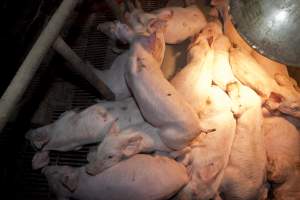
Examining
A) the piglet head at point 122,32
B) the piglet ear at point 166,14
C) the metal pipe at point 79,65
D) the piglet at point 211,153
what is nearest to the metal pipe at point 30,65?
the metal pipe at point 79,65

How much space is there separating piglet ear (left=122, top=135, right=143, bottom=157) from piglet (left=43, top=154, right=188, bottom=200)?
47 millimetres

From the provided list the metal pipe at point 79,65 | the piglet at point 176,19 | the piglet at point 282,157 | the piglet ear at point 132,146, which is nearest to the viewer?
the metal pipe at point 79,65

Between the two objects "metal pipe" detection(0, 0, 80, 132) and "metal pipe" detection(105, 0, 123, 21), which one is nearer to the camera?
"metal pipe" detection(0, 0, 80, 132)

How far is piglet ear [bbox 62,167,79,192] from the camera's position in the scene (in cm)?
249

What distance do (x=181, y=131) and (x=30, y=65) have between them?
1.26 meters

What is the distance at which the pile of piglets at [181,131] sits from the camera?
2463mm

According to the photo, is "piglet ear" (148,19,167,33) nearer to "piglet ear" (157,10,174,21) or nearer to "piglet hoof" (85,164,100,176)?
"piglet ear" (157,10,174,21)

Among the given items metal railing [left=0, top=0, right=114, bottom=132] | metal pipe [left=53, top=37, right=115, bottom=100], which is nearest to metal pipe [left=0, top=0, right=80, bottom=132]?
metal railing [left=0, top=0, right=114, bottom=132]

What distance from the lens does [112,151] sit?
2453 millimetres

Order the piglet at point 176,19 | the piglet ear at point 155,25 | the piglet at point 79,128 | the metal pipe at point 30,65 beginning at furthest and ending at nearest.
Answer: the piglet at point 176,19 → the piglet ear at point 155,25 → the piglet at point 79,128 → the metal pipe at point 30,65

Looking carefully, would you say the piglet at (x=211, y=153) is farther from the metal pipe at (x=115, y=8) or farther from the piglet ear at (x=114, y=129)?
the metal pipe at (x=115, y=8)

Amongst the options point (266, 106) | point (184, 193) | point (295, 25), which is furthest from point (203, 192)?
point (295, 25)

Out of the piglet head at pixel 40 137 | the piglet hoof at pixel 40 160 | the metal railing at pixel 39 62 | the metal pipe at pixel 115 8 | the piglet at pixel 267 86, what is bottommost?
the piglet hoof at pixel 40 160

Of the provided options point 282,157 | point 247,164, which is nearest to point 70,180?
point 247,164
